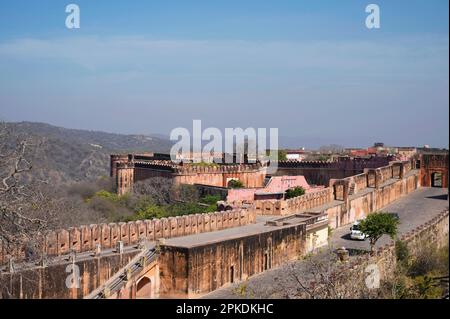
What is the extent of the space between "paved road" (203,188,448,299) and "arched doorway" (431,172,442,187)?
1.96 m

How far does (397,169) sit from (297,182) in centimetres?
818

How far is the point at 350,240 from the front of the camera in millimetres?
22578

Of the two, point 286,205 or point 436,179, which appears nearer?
point 286,205

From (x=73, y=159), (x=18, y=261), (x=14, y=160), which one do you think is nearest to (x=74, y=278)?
(x=18, y=261)

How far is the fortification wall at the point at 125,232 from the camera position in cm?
1328

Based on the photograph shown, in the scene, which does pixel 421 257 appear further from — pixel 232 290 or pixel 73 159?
pixel 73 159

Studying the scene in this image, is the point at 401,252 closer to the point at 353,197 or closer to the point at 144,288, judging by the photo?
the point at 144,288

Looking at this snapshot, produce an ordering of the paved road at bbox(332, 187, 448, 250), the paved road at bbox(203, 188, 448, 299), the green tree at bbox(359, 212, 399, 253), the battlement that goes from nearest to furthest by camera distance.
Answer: the paved road at bbox(203, 188, 448, 299)
the green tree at bbox(359, 212, 399, 253)
the paved road at bbox(332, 187, 448, 250)
the battlement

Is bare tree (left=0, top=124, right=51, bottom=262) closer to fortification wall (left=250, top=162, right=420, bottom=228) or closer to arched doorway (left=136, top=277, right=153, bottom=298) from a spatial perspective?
arched doorway (left=136, top=277, right=153, bottom=298)

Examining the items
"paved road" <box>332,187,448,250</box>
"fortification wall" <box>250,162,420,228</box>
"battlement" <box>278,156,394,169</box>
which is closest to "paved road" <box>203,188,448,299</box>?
"paved road" <box>332,187,448,250</box>

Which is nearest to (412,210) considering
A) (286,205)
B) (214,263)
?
(286,205)

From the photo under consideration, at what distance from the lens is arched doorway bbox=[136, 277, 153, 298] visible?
13891 millimetres

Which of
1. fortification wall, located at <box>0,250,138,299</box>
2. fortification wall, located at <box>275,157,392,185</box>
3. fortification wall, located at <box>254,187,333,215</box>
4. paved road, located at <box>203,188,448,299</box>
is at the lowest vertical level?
paved road, located at <box>203,188,448,299</box>

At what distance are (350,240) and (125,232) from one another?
10258mm
